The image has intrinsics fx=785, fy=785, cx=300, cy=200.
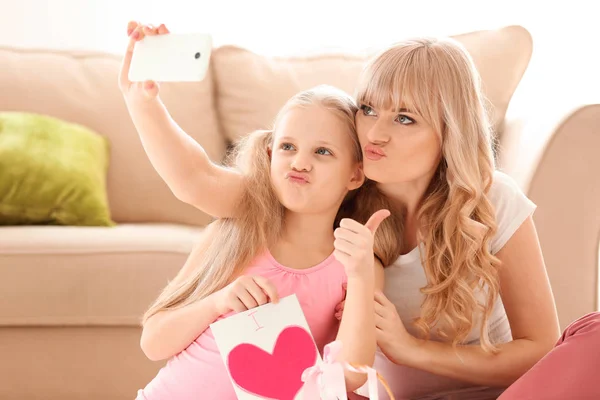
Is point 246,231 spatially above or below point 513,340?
above

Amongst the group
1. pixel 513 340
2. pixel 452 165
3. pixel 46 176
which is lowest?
pixel 46 176

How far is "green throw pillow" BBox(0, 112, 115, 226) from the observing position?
213 cm

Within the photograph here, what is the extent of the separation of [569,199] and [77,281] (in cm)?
116

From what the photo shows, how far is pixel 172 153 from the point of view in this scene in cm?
121

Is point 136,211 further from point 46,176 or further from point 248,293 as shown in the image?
point 248,293

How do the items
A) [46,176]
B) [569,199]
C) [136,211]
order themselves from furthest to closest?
[136,211] → [46,176] → [569,199]

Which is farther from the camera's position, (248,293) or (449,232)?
(449,232)

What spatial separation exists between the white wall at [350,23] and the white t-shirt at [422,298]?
6.40 ft

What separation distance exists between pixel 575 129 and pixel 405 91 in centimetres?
66

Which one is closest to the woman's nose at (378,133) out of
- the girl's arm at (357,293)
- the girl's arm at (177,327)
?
the girl's arm at (357,293)

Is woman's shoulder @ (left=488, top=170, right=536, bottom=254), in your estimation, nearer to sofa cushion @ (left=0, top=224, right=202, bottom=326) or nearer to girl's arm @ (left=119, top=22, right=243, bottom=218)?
girl's arm @ (left=119, top=22, right=243, bottom=218)

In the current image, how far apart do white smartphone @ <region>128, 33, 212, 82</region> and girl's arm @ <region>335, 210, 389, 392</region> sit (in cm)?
29

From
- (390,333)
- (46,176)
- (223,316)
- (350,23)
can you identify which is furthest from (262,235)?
(350,23)

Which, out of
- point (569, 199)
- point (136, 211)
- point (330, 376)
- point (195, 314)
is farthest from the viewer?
point (136, 211)
